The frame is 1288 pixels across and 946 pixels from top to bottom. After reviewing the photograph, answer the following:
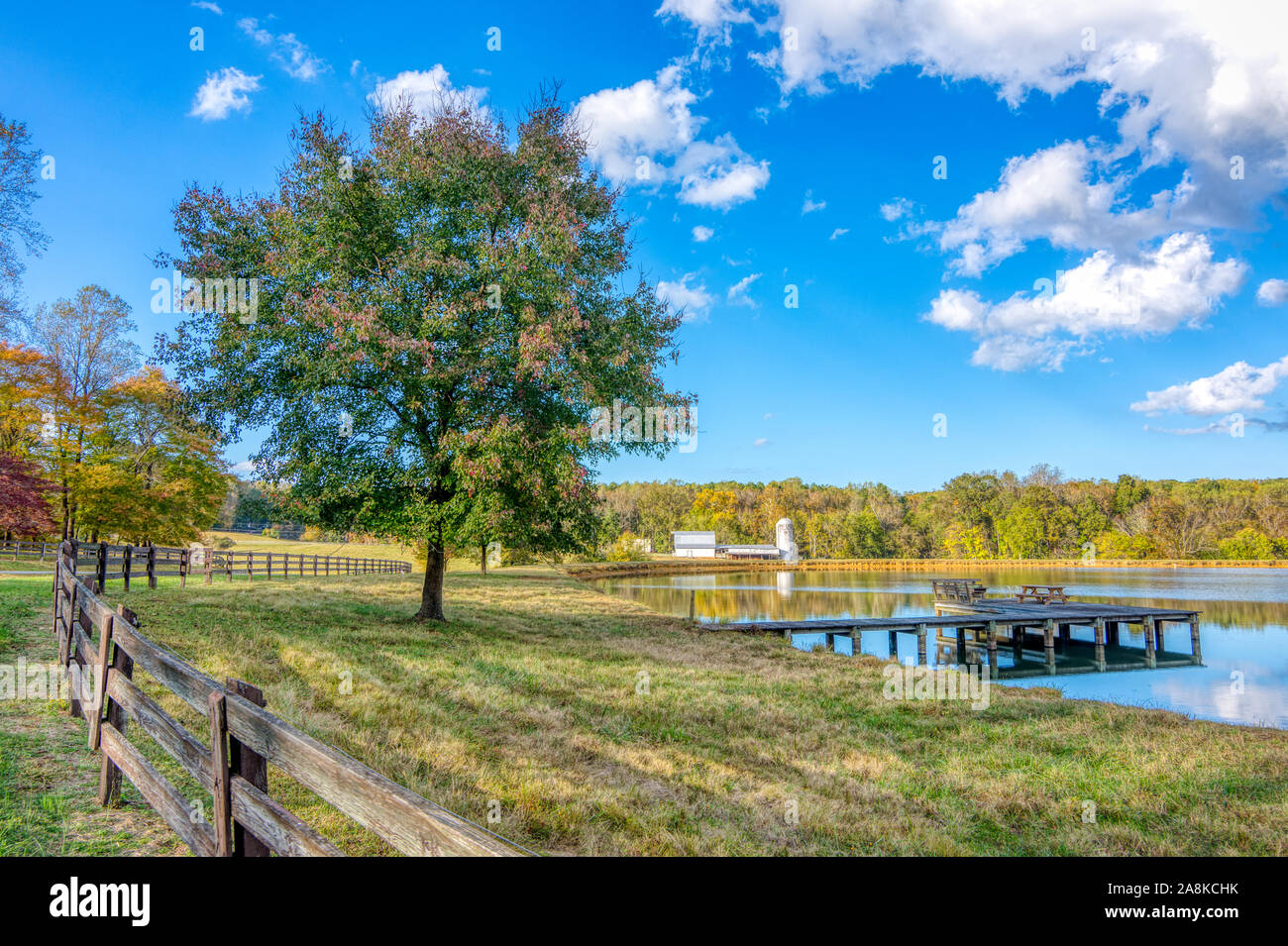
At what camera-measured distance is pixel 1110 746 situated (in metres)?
10.9

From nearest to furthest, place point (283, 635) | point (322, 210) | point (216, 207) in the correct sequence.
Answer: point (283, 635) < point (322, 210) < point (216, 207)

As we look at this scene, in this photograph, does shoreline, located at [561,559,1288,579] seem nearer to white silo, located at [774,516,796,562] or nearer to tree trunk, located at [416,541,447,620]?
white silo, located at [774,516,796,562]

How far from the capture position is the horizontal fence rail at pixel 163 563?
1883 cm

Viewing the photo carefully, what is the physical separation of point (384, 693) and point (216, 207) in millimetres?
14611

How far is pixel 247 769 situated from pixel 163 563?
75.6ft

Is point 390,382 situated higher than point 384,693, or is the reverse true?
point 390,382

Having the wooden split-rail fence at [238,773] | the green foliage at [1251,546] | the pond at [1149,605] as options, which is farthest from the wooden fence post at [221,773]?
the green foliage at [1251,546]

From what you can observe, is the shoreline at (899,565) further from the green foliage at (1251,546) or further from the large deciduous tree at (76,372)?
the large deciduous tree at (76,372)

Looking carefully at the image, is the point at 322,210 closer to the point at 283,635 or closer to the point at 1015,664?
the point at 283,635

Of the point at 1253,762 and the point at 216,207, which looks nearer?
the point at 1253,762

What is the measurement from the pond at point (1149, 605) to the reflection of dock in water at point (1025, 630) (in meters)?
0.97

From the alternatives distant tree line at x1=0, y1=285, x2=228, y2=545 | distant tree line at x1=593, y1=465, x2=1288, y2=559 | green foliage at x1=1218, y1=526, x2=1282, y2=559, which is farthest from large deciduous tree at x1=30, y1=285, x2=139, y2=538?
green foliage at x1=1218, y1=526, x2=1282, y2=559

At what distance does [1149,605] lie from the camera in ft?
136
